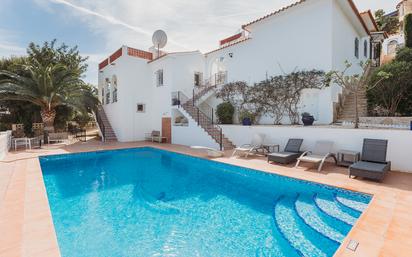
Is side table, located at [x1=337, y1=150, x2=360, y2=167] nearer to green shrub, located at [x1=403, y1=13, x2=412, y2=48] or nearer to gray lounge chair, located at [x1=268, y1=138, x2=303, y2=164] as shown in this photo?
gray lounge chair, located at [x1=268, y1=138, x2=303, y2=164]

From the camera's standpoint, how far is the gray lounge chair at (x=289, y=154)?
9.30m

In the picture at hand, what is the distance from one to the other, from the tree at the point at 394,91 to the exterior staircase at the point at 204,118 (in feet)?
28.2

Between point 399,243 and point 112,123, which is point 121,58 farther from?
point 399,243

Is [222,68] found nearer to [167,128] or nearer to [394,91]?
[167,128]

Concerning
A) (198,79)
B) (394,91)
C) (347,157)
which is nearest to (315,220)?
(347,157)

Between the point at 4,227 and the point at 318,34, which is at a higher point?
the point at 318,34

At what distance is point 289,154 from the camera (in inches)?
376

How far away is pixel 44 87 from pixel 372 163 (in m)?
19.3

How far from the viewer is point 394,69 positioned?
11.1 m

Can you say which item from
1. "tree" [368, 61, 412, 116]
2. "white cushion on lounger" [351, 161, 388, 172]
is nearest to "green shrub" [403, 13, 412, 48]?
"tree" [368, 61, 412, 116]

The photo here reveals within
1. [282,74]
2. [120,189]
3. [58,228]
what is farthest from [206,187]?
[282,74]

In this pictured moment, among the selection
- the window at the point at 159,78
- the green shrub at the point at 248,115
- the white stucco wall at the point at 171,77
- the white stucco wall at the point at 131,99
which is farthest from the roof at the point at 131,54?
the green shrub at the point at 248,115

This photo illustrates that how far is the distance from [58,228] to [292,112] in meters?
12.7

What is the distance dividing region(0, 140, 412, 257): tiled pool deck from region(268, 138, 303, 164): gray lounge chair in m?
1.12
